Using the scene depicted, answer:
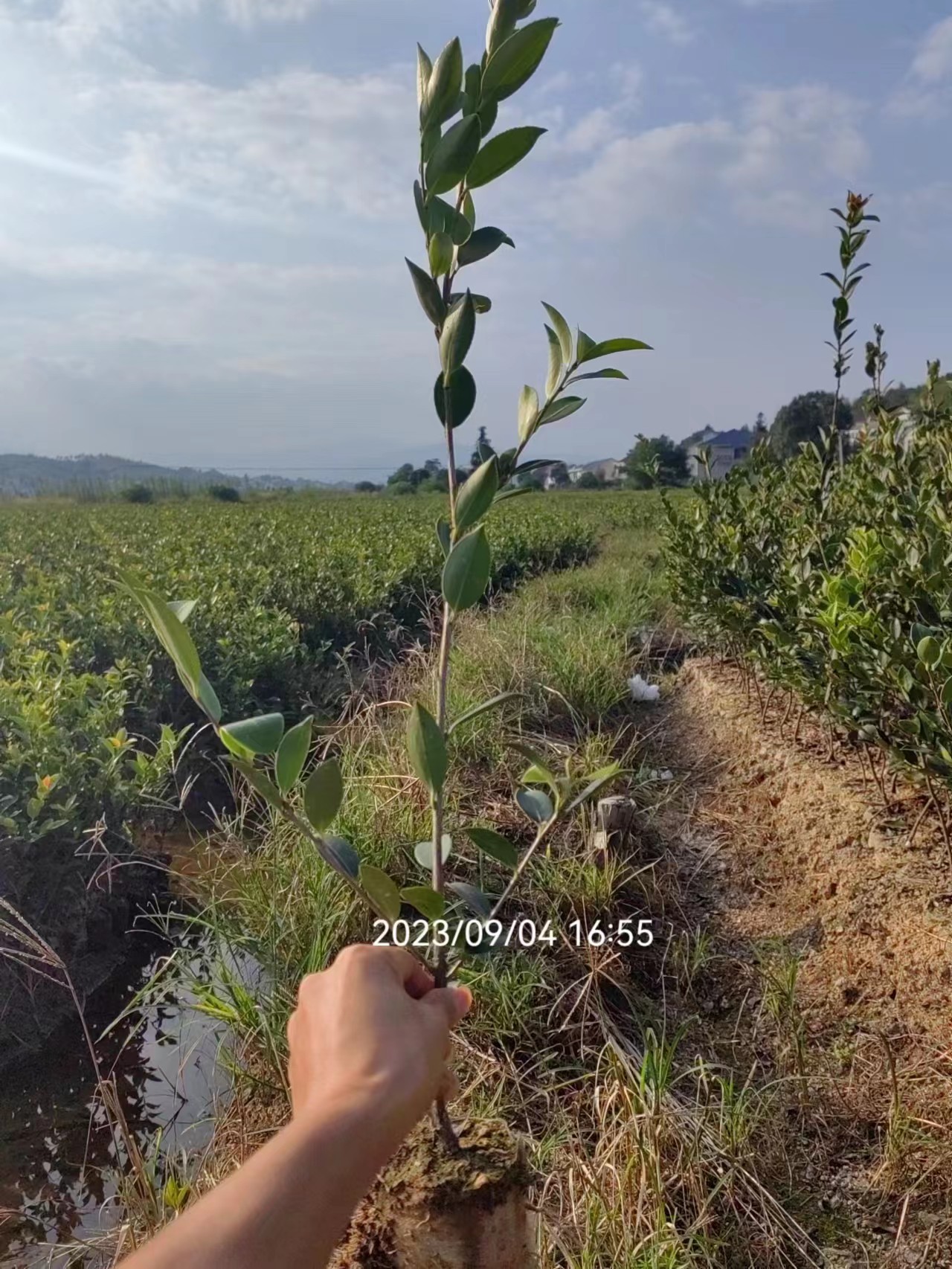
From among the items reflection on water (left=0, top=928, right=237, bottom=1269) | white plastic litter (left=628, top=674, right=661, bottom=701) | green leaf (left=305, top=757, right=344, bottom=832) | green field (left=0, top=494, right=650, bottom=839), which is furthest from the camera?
white plastic litter (left=628, top=674, right=661, bottom=701)

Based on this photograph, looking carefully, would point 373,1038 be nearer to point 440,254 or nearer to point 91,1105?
point 440,254

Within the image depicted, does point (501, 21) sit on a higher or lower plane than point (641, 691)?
higher

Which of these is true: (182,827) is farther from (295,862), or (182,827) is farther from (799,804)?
(799,804)

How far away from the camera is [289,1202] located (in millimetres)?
698

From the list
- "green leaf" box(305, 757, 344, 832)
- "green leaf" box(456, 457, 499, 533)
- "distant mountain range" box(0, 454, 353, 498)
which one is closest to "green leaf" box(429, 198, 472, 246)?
"green leaf" box(456, 457, 499, 533)

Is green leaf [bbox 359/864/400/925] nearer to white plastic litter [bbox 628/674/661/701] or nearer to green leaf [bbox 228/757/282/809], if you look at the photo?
green leaf [bbox 228/757/282/809]

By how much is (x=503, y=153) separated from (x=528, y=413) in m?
0.31

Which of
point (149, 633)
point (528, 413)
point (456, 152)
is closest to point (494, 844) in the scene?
point (528, 413)

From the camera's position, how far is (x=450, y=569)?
3.18ft

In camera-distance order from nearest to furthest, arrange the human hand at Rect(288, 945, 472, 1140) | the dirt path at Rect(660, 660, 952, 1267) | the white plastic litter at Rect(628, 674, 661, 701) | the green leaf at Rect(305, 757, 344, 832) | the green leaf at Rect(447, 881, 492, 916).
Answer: the human hand at Rect(288, 945, 472, 1140)
the green leaf at Rect(305, 757, 344, 832)
the green leaf at Rect(447, 881, 492, 916)
the dirt path at Rect(660, 660, 952, 1267)
the white plastic litter at Rect(628, 674, 661, 701)

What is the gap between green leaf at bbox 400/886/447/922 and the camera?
3.29ft

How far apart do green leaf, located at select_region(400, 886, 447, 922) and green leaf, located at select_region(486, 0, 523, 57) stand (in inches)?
39.5

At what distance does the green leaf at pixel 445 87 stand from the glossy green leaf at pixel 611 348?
1.04ft

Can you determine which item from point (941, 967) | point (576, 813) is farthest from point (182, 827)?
point (941, 967)
